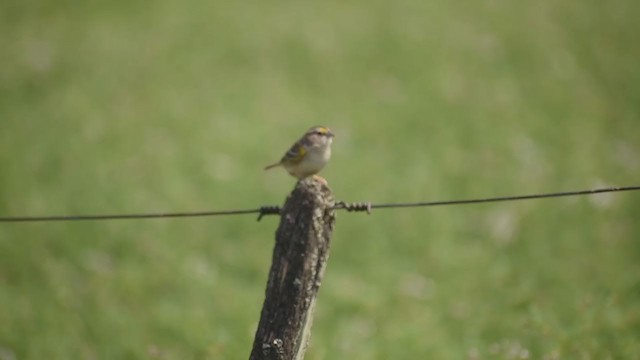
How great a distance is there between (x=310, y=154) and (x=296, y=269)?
3.77 feet

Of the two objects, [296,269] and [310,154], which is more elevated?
[310,154]

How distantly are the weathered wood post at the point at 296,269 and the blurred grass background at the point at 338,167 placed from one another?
282cm

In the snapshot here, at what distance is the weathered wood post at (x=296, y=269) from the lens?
4250 mm

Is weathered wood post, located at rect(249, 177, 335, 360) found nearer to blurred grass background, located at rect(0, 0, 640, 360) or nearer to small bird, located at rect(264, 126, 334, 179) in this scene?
small bird, located at rect(264, 126, 334, 179)

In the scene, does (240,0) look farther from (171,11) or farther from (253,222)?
(253,222)

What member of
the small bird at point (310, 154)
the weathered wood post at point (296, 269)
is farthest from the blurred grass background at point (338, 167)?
the small bird at point (310, 154)

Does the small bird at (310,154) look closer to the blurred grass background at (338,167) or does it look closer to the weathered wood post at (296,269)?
the weathered wood post at (296,269)

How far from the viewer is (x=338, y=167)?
38.9 ft

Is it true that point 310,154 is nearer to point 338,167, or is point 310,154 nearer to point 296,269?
point 296,269

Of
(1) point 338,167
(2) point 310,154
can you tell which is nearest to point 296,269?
(2) point 310,154

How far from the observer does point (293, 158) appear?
5168 millimetres

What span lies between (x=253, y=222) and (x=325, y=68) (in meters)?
5.30

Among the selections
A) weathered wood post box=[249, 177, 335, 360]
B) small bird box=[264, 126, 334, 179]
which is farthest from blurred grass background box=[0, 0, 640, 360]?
small bird box=[264, 126, 334, 179]

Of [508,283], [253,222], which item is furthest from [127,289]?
[508,283]
